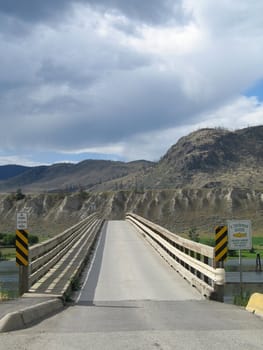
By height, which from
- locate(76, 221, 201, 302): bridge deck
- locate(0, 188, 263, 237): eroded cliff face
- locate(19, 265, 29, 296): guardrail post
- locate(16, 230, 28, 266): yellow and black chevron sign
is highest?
locate(0, 188, 263, 237): eroded cliff face

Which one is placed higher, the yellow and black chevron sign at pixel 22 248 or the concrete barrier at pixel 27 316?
the yellow and black chevron sign at pixel 22 248

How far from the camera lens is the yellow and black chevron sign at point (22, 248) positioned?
13.7 metres

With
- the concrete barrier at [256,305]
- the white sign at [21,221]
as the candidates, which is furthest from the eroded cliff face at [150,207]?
the concrete barrier at [256,305]

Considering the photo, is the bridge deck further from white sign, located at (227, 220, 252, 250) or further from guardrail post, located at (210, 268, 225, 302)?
white sign, located at (227, 220, 252, 250)

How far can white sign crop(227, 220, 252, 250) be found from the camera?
48.3ft

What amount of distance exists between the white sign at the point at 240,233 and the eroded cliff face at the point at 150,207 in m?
88.7

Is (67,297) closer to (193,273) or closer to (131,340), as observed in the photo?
(193,273)

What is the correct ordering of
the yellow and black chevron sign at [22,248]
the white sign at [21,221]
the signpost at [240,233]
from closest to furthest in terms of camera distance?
the yellow and black chevron sign at [22,248] < the white sign at [21,221] < the signpost at [240,233]

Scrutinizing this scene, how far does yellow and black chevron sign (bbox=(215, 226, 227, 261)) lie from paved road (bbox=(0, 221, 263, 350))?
106 cm

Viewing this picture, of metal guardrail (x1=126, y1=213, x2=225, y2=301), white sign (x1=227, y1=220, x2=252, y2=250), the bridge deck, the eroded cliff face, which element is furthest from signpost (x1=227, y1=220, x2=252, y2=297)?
the eroded cliff face

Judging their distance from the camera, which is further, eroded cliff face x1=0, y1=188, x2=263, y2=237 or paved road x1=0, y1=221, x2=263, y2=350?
eroded cliff face x1=0, y1=188, x2=263, y2=237

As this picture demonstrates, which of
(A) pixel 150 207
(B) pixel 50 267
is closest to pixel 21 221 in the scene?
(B) pixel 50 267

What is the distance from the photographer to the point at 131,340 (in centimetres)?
852

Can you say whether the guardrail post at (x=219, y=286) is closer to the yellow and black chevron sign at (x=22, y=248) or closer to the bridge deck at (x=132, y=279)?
the bridge deck at (x=132, y=279)
